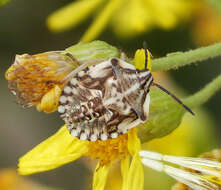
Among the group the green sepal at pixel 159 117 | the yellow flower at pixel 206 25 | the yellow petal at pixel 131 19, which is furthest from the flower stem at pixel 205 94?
the yellow flower at pixel 206 25

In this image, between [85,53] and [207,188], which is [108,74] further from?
[207,188]

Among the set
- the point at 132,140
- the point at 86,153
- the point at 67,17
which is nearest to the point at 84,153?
the point at 86,153

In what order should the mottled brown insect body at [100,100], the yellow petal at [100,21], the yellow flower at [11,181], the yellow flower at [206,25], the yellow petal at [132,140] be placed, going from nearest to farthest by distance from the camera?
the mottled brown insect body at [100,100]
the yellow petal at [132,140]
the yellow petal at [100,21]
the yellow flower at [11,181]
the yellow flower at [206,25]

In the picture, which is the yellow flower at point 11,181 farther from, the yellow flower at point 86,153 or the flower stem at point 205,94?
the flower stem at point 205,94

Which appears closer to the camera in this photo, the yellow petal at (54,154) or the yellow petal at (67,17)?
the yellow petal at (54,154)

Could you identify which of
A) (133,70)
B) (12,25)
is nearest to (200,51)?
(133,70)

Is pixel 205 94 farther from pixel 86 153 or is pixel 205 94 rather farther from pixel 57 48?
pixel 57 48
